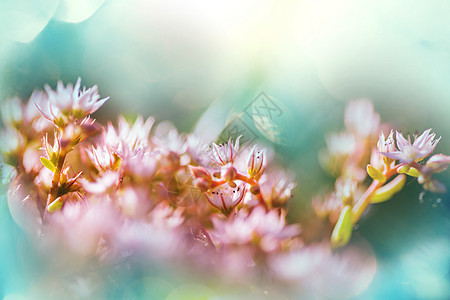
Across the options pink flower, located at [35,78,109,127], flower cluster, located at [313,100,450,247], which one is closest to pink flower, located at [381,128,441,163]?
flower cluster, located at [313,100,450,247]

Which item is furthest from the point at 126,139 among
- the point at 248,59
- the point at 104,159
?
the point at 248,59

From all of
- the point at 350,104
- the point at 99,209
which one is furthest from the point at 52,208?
the point at 350,104

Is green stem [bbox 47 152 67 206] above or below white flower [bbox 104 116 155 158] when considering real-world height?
below

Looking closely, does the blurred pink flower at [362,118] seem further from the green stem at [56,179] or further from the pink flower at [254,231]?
the green stem at [56,179]

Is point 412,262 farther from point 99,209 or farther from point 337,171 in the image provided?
point 99,209

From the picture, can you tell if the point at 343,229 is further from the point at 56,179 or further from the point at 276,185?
the point at 56,179

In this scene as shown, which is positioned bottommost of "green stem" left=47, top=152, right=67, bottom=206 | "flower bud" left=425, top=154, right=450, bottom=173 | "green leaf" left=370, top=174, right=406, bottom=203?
"green stem" left=47, top=152, right=67, bottom=206

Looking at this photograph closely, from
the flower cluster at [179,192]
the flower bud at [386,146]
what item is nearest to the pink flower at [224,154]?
the flower cluster at [179,192]

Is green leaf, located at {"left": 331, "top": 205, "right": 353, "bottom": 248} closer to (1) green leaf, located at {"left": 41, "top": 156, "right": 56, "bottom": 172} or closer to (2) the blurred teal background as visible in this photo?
(2) the blurred teal background
